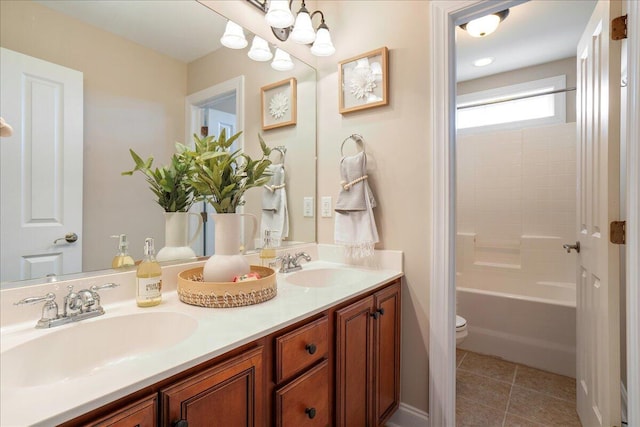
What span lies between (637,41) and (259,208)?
1.69 meters

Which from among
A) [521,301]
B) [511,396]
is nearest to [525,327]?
[521,301]

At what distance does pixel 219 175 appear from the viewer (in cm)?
108

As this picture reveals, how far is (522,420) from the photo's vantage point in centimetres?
168

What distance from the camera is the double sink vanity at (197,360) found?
0.56m

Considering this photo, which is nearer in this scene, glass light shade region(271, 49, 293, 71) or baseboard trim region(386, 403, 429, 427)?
baseboard trim region(386, 403, 429, 427)

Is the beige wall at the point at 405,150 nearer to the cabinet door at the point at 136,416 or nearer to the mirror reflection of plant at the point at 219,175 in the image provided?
the mirror reflection of plant at the point at 219,175

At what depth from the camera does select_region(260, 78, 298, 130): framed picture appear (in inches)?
67.3

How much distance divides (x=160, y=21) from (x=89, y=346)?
1.18 meters

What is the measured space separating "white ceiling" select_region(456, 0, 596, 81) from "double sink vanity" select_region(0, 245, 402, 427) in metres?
2.17

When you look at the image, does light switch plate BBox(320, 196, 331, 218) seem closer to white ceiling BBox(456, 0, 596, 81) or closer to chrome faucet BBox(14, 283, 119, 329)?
chrome faucet BBox(14, 283, 119, 329)

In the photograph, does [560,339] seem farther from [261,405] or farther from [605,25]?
[261,405]

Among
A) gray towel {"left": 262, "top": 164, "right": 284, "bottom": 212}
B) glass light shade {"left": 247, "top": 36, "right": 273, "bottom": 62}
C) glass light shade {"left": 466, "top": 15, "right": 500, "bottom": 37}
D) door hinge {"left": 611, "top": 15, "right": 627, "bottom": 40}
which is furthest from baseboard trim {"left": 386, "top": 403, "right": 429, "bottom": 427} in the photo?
glass light shade {"left": 466, "top": 15, "right": 500, "bottom": 37}

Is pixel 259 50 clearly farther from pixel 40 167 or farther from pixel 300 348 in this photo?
pixel 300 348

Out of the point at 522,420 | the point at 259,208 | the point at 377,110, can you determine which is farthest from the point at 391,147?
the point at 522,420
